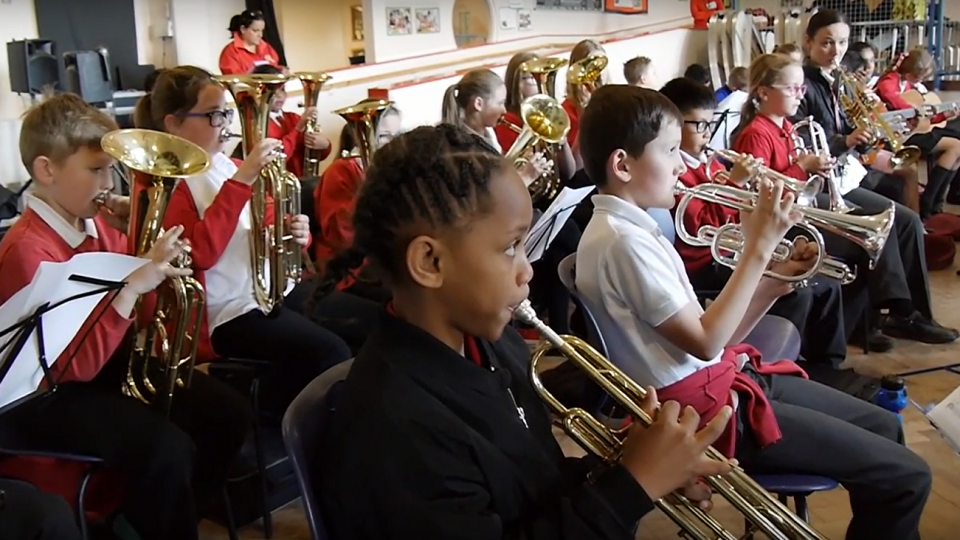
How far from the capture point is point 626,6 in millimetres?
10328

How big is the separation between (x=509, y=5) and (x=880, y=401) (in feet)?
24.2

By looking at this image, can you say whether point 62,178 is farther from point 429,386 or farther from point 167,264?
point 429,386

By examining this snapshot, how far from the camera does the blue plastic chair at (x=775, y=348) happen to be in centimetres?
163

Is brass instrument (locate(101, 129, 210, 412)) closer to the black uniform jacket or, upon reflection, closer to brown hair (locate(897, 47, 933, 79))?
the black uniform jacket

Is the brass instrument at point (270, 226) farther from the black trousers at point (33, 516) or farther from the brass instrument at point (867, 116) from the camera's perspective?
the brass instrument at point (867, 116)

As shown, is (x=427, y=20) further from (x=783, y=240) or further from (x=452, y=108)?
(x=783, y=240)

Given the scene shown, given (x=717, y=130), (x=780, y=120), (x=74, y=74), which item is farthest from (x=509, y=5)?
(x=780, y=120)

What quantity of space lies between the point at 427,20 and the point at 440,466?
26.8 ft

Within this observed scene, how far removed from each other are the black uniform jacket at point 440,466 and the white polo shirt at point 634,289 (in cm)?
50

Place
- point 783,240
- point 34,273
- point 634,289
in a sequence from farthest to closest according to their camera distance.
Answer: point 783,240
point 34,273
point 634,289

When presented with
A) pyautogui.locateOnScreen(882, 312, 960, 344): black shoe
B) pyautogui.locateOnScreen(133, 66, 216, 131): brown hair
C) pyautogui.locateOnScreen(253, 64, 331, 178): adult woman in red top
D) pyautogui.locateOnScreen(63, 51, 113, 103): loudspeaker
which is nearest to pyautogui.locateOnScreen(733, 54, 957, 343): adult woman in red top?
pyautogui.locateOnScreen(882, 312, 960, 344): black shoe

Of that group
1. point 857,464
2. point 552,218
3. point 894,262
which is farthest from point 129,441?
point 894,262

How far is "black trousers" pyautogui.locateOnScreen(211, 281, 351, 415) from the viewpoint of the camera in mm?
2377

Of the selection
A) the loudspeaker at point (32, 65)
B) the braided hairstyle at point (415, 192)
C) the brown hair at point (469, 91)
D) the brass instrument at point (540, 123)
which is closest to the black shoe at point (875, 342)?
the brass instrument at point (540, 123)
